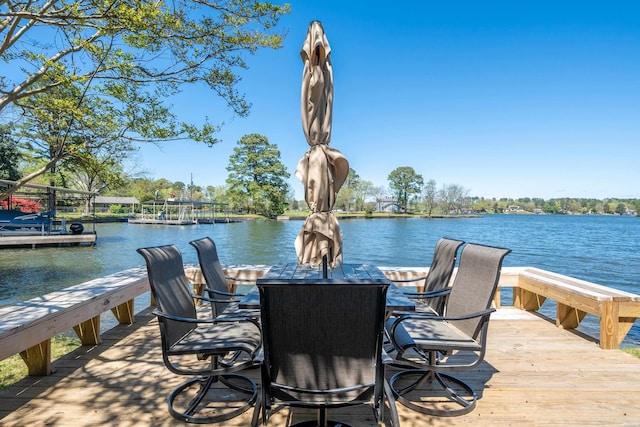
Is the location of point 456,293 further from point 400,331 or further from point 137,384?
point 137,384

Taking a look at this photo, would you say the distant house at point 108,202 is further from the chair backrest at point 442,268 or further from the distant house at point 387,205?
the chair backrest at point 442,268

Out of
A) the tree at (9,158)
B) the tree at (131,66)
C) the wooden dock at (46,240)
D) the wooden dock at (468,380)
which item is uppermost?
the tree at (9,158)

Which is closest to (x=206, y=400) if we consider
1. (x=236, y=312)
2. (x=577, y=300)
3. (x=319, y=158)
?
(x=236, y=312)

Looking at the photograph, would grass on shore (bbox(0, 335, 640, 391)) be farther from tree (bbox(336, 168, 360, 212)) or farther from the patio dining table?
tree (bbox(336, 168, 360, 212))

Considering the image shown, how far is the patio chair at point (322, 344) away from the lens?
129cm

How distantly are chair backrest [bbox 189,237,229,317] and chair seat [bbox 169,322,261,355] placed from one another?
1.19 ft

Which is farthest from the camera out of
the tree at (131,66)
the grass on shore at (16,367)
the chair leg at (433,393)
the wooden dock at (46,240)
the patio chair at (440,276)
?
the wooden dock at (46,240)

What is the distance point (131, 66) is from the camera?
4.46m

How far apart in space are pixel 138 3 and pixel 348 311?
376 cm

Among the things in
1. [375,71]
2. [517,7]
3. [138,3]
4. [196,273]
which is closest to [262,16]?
[138,3]

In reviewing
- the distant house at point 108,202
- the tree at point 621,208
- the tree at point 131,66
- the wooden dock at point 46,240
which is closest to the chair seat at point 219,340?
the tree at point 131,66

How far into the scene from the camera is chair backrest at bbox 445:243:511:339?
204 cm

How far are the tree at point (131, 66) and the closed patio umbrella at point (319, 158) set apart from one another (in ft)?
7.61

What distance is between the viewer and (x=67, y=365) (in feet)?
8.20
